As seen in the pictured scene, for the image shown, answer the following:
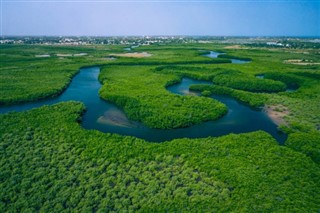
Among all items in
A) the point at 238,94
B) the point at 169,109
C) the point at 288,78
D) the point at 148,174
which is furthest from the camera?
the point at 288,78

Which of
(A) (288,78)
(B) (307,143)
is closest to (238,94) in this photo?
(A) (288,78)

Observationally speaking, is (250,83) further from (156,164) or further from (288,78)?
(156,164)

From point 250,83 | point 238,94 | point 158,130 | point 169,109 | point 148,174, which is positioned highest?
point 250,83

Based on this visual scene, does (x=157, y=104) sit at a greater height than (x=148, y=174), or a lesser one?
greater

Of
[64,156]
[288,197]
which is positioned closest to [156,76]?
[64,156]

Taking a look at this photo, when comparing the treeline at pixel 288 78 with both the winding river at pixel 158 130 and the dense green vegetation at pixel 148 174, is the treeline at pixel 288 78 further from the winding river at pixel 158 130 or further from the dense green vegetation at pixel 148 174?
the dense green vegetation at pixel 148 174

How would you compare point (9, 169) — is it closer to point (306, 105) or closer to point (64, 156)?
point (64, 156)

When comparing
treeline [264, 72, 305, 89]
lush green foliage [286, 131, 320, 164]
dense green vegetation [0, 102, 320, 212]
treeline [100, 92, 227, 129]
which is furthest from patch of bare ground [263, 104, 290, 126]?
treeline [264, 72, 305, 89]
